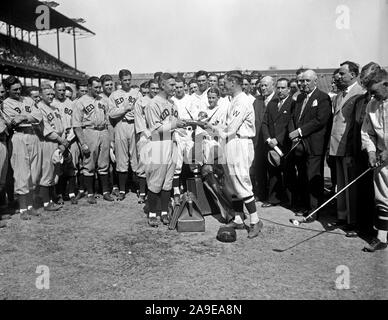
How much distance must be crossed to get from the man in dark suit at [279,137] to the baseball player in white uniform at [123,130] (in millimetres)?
2742

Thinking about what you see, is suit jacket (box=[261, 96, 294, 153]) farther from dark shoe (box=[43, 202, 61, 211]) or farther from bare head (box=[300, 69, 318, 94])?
dark shoe (box=[43, 202, 61, 211])

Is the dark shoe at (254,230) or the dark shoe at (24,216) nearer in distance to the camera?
the dark shoe at (254,230)

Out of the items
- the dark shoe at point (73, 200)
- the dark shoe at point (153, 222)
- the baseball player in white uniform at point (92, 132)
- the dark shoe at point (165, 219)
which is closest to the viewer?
the dark shoe at point (153, 222)

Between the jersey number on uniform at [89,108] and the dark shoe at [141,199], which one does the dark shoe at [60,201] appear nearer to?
the dark shoe at [141,199]

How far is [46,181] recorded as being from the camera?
6359 millimetres

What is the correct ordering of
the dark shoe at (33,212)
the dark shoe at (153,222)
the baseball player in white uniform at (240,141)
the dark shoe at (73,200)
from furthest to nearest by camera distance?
the dark shoe at (73,200) → the dark shoe at (33,212) → the dark shoe at (153,222) → the baseball player in white uniform at (240,141)

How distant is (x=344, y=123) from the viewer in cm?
517

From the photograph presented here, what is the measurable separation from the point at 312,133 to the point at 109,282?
3884 mm

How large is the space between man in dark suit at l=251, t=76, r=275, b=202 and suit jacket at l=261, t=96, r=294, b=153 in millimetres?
330

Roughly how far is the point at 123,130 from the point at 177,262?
3.81 metres

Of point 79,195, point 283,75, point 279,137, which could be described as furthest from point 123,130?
point 283,75

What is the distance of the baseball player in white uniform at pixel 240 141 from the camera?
4.93 metres

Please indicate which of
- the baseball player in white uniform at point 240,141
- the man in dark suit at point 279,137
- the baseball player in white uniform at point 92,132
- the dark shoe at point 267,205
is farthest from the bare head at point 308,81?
the baseball player in white uniform at point 92,132

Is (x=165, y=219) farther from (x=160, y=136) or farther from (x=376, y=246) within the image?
(x=376, y=246)
